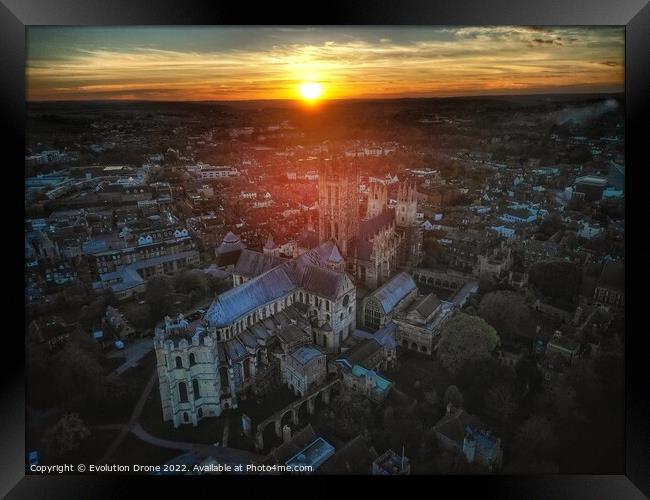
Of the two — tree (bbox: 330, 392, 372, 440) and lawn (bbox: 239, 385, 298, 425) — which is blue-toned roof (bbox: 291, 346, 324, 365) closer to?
lawn (bbox: 239, 385, 298, 425)

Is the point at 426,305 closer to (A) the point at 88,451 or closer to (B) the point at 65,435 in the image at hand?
(A) the point at 88,451

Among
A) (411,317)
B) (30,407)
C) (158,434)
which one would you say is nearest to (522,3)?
(411,317)

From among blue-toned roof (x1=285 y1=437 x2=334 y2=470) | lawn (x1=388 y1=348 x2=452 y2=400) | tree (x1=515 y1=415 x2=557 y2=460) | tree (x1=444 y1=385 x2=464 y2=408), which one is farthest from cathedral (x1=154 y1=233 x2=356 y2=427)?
tree (x1=515 y1=415 x2=557 y2=460)

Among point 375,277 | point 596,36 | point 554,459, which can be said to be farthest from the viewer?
point 375,277

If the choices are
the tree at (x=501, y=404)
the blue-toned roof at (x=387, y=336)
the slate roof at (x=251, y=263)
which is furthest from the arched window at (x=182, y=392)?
the tree at (x=501, y=404)

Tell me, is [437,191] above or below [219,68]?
below

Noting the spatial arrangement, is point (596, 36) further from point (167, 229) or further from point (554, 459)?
point (167, 229)
